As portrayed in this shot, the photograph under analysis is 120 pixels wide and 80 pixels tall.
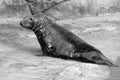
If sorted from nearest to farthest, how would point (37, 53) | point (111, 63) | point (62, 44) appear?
1. point (111, 63)
2. point (62, 44)
3. point (37, 53)

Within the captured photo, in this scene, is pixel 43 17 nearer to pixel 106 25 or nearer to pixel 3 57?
pixel 3 57

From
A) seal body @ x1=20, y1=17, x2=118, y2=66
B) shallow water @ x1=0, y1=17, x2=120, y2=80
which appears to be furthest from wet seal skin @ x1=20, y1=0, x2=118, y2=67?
shallow water @ x1=0, y1=17, x2=120, y2=80

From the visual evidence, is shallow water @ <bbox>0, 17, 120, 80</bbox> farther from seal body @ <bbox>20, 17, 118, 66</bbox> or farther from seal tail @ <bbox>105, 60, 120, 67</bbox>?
seal body @ <bbox>20, 17, 118, 66</bbox>

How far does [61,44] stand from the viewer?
29.1 ft

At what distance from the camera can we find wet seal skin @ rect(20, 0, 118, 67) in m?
8.23

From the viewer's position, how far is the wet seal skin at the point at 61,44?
27.0 ft

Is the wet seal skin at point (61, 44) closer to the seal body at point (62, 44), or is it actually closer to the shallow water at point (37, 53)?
the seal body at point (62, 44)

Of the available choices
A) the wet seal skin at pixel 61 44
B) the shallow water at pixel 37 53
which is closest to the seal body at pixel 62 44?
the wet seal skin at pixel 61 44

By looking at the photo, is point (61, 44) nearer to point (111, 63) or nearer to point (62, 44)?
point (62, 44)

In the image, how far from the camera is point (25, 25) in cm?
946

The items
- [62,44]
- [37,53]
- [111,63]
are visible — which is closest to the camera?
[111,63]

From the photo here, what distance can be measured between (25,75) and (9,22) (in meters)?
5.18

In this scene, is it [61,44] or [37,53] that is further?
[37,53]

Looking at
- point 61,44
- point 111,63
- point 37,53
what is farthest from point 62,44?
point 111,63
